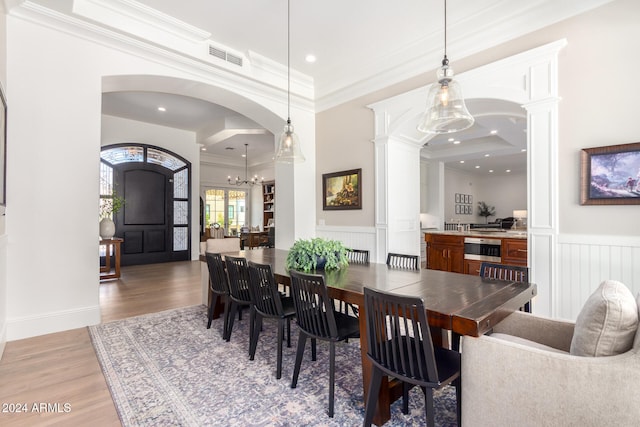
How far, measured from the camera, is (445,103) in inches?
92.0

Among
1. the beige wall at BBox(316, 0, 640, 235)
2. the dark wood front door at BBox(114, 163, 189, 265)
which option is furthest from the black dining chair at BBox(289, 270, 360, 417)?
the dark wood front door at BBox(114, 163, 189, 265)

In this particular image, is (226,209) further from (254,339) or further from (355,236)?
(254,339)

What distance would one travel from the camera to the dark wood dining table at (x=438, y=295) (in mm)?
1483

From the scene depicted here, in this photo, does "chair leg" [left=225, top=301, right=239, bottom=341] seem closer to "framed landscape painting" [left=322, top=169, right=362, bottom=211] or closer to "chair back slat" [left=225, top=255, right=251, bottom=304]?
"chair back slat" [left=225, top=255, right=251, bottom=304]

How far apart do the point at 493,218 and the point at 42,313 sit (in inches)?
548

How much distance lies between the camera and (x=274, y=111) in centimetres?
520

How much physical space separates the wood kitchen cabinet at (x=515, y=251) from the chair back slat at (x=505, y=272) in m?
2.02

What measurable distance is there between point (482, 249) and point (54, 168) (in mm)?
5445

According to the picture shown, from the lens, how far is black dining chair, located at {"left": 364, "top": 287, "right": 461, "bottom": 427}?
141cm

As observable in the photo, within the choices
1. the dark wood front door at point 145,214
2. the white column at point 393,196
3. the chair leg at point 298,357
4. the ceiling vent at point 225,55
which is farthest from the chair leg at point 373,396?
the dark wood front door at point 145,214

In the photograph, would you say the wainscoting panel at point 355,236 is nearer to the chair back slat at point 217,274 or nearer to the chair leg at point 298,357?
the chair back slat at point 217,274

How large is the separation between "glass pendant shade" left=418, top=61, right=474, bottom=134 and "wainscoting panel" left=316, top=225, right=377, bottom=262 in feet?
8.76

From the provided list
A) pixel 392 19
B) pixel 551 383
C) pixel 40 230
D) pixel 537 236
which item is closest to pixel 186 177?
pixel 40 230

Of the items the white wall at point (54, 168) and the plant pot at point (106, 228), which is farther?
the plant pot at point (106, 228)
